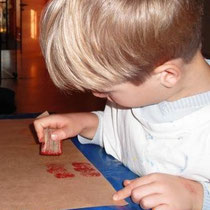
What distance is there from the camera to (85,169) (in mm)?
601

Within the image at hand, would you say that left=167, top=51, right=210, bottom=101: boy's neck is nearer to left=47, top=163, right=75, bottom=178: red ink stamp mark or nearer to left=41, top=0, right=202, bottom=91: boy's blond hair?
left=41, top=0, right=202, bottom=91: boy's blond hair

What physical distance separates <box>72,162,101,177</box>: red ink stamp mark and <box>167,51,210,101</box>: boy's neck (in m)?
0.13

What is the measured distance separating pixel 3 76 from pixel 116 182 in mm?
3030

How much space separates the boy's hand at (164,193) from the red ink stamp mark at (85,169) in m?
0.06

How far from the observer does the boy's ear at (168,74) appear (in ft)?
1.65

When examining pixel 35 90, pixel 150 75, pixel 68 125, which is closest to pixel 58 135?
pixel 68 125

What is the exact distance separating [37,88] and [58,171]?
2.37 m

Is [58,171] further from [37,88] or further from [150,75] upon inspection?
[37,88]

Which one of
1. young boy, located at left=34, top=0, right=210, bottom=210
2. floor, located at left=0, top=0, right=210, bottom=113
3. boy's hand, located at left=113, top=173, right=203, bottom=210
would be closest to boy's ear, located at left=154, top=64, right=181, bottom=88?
young boy, located at left=34, top=0, right=210, bottom=210

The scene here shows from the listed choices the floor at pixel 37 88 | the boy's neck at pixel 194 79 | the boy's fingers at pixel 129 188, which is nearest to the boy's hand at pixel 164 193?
the boy's fingers at pixel 129 188

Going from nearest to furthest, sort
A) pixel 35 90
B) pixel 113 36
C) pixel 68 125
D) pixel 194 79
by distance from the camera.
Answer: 1. pixel 113 36
2. pixel 194 79
3. pixel 68 125
4. pixel 35 90

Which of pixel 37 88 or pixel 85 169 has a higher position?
pixel 85 169

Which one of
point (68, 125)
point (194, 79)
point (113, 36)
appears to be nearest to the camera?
point (113, 36)

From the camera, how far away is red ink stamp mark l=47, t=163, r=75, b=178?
575 mm
